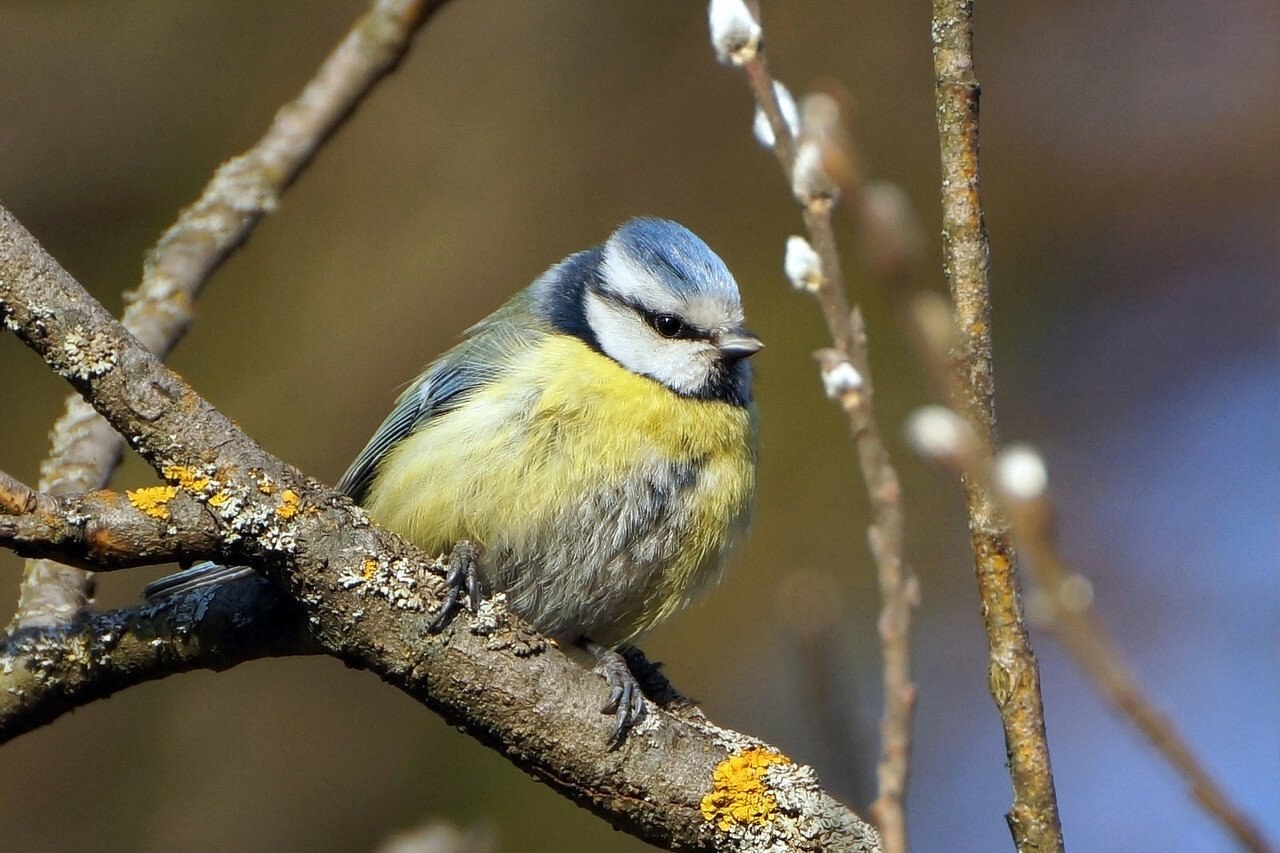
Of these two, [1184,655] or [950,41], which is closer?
[950,41]

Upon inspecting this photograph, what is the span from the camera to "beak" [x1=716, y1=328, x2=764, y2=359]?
3107 mm

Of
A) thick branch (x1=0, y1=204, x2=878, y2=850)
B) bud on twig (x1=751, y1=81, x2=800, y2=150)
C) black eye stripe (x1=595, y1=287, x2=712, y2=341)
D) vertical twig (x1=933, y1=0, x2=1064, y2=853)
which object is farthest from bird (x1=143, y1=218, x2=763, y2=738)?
bud on twig (x1=751, y1=81, x2=800, y2=150)

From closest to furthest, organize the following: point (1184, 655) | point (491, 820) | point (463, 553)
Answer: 1. point (463, 553)
2. point (491, 820)
3. point (1184, 655)

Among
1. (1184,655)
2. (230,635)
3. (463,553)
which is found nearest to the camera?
(230,635)

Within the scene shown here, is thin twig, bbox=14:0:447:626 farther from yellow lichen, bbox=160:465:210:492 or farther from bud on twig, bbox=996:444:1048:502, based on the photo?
bud on twig, bbox=996:444:1048:502

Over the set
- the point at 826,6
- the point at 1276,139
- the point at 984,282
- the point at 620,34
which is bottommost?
the point at 984,282

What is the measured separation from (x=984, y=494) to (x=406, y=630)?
999mm

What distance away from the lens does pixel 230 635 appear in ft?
7.26

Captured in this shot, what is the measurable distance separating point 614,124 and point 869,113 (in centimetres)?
106

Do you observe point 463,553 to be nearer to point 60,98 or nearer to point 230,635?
point 230,635

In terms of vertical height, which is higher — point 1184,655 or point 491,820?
point 1184,655

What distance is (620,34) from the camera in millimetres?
5574

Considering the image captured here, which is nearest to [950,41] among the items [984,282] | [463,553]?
[984,282]

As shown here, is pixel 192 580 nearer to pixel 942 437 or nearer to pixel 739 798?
pixel 739 798
